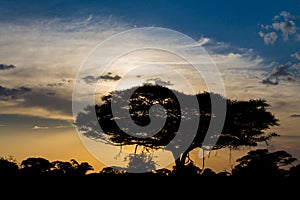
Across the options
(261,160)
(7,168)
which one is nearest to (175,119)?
(261,160)

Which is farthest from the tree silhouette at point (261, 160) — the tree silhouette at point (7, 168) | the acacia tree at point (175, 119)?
the tree silhouette at point (7, 168)

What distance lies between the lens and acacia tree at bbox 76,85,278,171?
4375 centimetres

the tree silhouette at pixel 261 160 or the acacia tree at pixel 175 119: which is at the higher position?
the acacia tree at pixel 175 119

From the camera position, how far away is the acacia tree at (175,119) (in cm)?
4375

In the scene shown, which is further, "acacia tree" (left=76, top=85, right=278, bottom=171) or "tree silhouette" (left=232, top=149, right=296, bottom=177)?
"acacia tree" (left=76, top=85, right=278, bottom=171)

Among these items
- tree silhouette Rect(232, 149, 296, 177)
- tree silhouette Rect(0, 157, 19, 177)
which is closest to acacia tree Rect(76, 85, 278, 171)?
tree silhouette Rect(232, 149, 296, 177)

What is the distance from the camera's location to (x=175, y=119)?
45.0 m

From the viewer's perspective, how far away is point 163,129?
45.5 m

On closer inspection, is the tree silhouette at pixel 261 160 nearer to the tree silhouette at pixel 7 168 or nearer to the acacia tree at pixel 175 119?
the acacia tree at pixel 175 119

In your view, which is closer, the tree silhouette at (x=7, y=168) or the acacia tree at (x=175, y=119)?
the tree silhouette at (x=7, y=168)

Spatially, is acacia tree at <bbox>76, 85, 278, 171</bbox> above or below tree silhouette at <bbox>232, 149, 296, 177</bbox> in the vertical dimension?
above

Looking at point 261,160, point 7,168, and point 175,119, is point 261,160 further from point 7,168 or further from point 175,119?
point 7,168

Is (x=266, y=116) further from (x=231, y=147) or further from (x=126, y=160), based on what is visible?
(x=126, y=160)

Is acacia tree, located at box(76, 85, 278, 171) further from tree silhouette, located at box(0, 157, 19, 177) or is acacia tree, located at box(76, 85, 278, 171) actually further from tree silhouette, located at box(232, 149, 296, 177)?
tree silhouette, located at box(0, 157, 19, 177)
